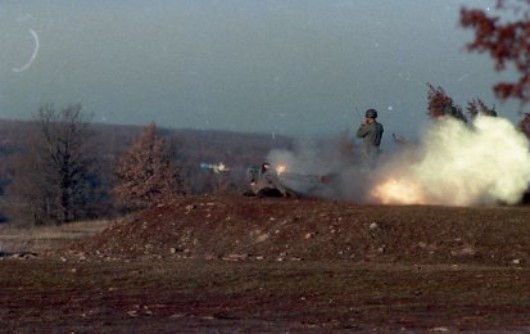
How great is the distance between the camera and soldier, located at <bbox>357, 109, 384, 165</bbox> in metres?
28.0

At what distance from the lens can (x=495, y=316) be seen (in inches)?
573

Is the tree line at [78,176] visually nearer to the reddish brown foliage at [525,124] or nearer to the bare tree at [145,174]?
the bare tree at [145,174]

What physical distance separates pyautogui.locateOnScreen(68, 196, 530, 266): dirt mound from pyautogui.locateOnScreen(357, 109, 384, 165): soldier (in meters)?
2.01

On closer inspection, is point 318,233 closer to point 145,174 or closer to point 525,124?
point 525,124

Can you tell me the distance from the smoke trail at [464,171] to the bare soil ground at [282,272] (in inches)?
59.2

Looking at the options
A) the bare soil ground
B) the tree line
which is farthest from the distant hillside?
the bare soil ground

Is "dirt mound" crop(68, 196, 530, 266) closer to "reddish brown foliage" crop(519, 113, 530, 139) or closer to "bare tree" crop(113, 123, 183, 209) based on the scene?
"reddish brown foliage" crop(519, 113, 530, 139)

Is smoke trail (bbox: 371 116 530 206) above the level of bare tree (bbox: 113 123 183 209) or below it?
above

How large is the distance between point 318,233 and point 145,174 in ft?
154

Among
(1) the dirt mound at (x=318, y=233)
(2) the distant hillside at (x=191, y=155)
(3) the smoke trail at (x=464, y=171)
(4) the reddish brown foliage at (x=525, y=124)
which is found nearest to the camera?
(1) the dirt mound at (x=318, y=233)

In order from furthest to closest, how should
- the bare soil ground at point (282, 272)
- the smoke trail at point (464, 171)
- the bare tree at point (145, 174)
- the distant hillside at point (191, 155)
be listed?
the distant hillside at point (191, 155)
the bare tree at point (145, 174)
the smoke trail at point (464, 171)
the bare soil ground at point (282, 272)

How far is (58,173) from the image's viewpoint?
7088 centimetres

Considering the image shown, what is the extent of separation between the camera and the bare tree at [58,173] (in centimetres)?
7044

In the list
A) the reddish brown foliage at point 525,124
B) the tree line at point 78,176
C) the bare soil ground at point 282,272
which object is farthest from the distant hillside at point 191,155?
the bare soil ground at point 282,272
